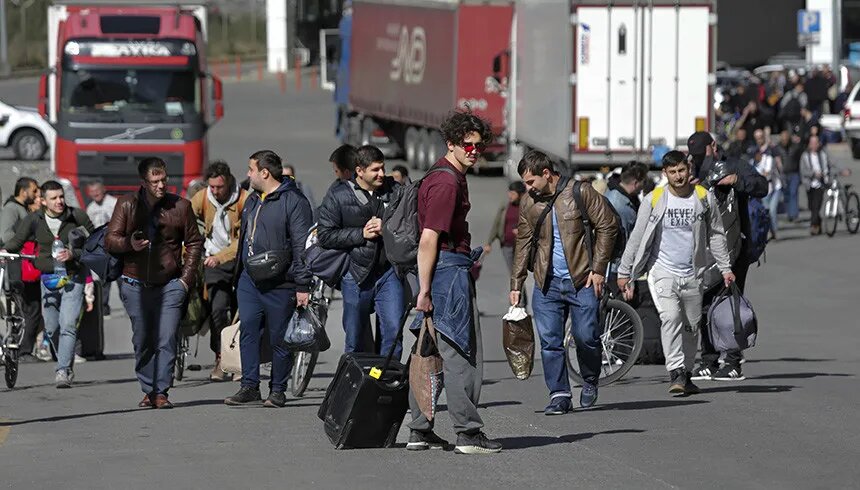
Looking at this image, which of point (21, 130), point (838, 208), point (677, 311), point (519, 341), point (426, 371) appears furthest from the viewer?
point (21, 130)

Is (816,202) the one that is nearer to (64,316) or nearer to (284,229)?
(64,316)

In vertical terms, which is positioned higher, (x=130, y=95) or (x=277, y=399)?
(x=130, y=95)

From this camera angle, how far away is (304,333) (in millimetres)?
11578

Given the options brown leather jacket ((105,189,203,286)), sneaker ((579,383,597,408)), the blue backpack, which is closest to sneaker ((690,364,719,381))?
the blue backpack

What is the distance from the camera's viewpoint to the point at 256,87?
63.0 m

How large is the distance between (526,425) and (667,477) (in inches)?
80.0

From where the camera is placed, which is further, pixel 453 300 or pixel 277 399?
pixel 277 399

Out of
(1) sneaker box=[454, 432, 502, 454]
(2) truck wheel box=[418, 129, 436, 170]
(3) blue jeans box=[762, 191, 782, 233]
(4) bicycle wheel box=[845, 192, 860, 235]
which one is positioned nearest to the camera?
(1) sneaker box=[454, 432, 502, 454]

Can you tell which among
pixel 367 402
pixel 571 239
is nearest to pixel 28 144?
pixel 571 239

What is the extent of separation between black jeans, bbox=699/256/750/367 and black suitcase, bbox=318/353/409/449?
3.85 metres

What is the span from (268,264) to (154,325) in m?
1.00

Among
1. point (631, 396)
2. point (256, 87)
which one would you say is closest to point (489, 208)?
point (631, 396)

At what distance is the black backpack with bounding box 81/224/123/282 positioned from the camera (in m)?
11.9

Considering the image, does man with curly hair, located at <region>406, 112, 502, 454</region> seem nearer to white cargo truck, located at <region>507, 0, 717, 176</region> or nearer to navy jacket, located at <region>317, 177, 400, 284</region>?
navy jacket, located at <region>317, 177, 400, 284</region>
